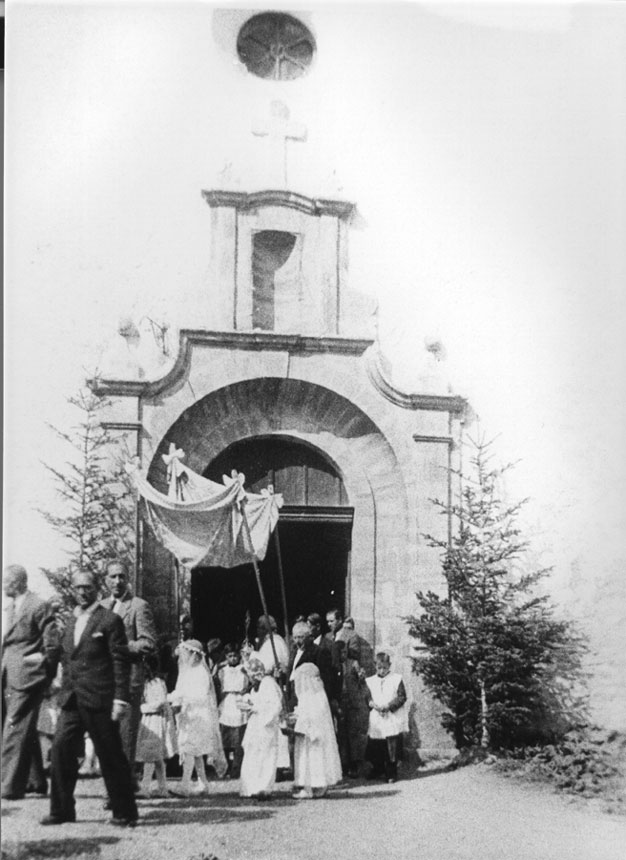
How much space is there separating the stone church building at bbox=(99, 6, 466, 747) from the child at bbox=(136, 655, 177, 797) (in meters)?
0.42

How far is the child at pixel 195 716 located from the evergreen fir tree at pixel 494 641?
1.42 metres

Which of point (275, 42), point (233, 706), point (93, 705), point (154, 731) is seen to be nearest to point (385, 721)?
point (233, 706)

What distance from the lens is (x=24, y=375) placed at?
6.60 metres

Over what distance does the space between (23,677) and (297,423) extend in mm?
2500

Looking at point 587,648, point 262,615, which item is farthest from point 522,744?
point 262,615

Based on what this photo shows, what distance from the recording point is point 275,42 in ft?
22.7

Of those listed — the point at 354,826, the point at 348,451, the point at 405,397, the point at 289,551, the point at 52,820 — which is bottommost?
the point at 354,826

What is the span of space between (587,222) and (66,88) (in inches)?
136

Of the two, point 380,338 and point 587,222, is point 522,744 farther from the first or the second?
point 587,222

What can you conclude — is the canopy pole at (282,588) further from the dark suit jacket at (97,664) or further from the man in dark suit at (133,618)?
the dark suit jacket at (97,664)

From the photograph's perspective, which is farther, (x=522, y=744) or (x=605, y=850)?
(x=522, y=744)

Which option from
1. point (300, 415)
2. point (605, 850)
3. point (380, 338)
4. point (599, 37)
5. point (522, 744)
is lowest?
Result: point (605, 850)

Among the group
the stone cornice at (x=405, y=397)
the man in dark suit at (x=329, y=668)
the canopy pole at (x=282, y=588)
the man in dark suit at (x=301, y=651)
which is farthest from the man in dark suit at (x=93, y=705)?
the stone cornice at (x=405, y=397)

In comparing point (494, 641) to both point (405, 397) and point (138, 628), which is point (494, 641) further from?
point (138, 628)
